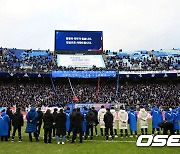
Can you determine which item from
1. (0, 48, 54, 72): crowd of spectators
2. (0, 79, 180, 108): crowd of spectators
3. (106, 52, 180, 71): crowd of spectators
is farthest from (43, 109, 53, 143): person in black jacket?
(106, 52, 180, 71): crowd of spectators

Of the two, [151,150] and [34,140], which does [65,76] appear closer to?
[34,140]

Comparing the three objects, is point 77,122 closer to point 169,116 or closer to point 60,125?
point 60,125

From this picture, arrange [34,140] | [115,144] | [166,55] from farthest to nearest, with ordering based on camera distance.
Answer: [166,55], [34,140], [115,144]

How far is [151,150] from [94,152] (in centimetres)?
247

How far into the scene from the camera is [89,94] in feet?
163

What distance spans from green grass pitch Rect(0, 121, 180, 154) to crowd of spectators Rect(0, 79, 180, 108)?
94.4 ft

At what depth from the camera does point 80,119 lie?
16.9m

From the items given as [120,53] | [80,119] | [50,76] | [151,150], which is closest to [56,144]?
[80,119]

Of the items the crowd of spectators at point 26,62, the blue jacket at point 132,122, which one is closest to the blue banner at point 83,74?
the crowd of spectators at point 26,62

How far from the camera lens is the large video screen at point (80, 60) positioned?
187 ft

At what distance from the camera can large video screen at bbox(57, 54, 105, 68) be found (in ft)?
187

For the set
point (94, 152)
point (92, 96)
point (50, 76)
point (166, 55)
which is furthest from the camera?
point (166, 55)

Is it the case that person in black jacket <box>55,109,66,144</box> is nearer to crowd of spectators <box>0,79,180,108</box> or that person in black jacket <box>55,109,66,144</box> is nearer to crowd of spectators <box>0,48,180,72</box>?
crowd of spectators <box>0,79,180,108</box>

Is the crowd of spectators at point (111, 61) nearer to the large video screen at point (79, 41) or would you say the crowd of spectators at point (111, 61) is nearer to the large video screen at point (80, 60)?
the large video screen at point (80, 60)
